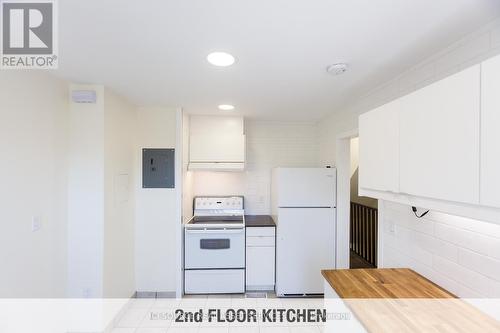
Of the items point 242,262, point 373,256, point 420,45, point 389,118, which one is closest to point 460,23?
point 420,45

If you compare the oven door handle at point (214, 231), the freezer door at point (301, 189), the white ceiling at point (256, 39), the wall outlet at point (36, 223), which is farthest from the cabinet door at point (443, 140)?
the wall outlet at point (36, 223)

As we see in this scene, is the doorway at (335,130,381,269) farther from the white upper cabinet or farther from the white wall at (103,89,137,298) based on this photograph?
the white wall at (103,89,137,298)

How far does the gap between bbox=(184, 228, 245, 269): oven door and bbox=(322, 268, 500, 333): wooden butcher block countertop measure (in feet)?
5.12

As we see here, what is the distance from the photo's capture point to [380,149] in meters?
1.63

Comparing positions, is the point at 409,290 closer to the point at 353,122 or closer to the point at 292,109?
the point at 353,122

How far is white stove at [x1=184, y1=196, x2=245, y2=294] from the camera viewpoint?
10.4 ft

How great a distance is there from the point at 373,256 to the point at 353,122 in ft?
7.03

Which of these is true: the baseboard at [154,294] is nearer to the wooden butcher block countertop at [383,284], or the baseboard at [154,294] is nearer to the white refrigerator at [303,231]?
the white refrigerator at [303,231]

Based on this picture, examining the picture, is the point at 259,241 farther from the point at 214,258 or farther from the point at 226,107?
the point at 226,107

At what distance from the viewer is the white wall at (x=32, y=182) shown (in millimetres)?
1648

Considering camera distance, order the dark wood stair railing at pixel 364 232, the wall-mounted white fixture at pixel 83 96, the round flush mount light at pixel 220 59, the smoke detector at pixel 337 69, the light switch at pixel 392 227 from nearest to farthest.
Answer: the round flush mount light at pixel 220 59 → the smoke detector at pixel 337 69 → the light switch at pixel 392 227 → the wall-mounted white fixture at pixel 83 96 → the dark wood stair railing at pixel 364 232

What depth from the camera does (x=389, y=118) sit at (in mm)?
1539

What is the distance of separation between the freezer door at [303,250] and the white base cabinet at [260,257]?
6.3 inches

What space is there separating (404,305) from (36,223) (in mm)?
2552
